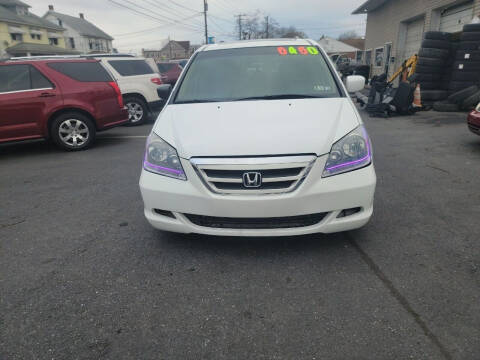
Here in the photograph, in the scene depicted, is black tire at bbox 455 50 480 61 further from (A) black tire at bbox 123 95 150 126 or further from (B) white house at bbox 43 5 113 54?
(B) white house at bbox 43 5 113 54

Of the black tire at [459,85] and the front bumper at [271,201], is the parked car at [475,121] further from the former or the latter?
the black tire at [459,85]

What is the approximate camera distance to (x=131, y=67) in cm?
974

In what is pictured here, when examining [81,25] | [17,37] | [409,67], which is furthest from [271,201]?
[81,25]

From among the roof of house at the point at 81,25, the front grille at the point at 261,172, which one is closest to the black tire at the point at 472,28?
the front grille at the point at 261,172

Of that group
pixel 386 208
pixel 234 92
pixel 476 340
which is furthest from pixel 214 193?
pixel 386 208

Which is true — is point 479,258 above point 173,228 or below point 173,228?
below

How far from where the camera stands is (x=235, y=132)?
2643 mm

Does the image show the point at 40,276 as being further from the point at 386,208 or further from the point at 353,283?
the point at 386,208

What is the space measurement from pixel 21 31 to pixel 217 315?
184ft

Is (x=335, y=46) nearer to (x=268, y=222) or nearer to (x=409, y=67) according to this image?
(x=409, y=67)

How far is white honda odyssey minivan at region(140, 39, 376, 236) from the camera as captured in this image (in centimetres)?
243

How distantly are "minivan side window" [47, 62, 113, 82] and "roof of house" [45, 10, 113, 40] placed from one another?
198ft

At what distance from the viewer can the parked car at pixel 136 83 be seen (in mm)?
9414

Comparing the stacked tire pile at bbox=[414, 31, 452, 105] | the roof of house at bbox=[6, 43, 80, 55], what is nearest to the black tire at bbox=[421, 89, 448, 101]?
the stacked tire pile at bbox=[414, 31, 452, 105]
